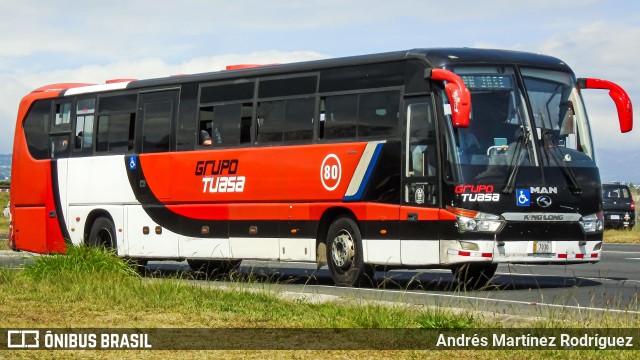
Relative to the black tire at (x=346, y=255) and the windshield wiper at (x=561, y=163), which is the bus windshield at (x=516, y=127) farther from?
the black tire at (x=346, y=255)

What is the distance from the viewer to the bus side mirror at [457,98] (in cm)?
1770

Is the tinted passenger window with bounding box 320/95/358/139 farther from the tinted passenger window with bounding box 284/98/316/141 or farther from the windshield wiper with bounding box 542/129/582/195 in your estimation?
the windshield wiper with bounding box 542/129/582/195

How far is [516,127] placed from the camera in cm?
1897

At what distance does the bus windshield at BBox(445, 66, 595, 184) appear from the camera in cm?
1859

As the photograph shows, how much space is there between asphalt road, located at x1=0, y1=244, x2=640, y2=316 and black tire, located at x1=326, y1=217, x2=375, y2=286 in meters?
0.32

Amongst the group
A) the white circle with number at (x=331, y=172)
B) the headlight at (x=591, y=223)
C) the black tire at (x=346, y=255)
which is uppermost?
the white circle with number at (x=331, y=172)

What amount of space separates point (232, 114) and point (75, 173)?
472cm

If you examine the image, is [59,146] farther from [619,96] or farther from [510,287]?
[619,96]

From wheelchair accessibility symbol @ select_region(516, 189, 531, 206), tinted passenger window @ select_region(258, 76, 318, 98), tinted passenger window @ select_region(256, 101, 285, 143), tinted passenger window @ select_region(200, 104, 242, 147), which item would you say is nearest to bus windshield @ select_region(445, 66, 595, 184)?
wheelchair accessibility symbol @ select_region(516, 189, 531, 206)

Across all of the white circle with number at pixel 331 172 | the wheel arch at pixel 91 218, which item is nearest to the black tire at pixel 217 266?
the wheel arch at pixel 91 218

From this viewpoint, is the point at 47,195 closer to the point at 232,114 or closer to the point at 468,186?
the point at 232,114

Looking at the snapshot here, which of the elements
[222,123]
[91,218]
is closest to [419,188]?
[222,123]

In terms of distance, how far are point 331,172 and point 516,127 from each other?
2.99 meters

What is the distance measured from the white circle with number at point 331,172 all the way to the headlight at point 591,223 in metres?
3.60
